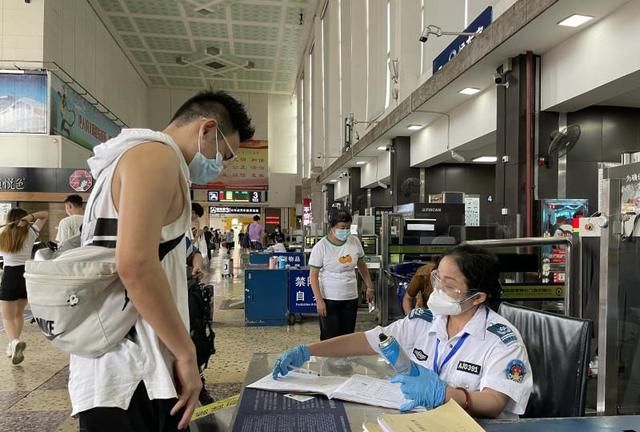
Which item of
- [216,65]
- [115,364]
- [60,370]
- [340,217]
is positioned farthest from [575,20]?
[216,65]

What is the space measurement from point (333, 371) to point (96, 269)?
0.96 metres

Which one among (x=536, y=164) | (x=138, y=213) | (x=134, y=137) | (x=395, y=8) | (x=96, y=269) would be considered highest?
(x=395, y=8)

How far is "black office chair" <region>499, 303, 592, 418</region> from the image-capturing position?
1.48m

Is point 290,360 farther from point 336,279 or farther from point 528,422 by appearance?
point 336,279

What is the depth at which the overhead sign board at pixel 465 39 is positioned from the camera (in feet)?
15.1

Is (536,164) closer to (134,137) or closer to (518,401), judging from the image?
(518,401)

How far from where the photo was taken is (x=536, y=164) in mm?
4543

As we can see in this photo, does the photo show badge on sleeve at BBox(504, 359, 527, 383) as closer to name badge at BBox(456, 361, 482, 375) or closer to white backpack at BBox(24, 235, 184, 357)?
name badge at BBox(456, 361, 482, 375)

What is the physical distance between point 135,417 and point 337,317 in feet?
9.34

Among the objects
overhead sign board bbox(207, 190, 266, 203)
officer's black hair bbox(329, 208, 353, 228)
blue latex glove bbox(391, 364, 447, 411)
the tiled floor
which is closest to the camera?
blue latex glove bbox(391, 364, 447, 411)

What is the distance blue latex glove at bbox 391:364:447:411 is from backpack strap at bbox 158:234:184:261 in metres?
0.76

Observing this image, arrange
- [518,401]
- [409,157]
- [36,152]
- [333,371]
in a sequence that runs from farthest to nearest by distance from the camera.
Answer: [36,152]
[409,157]
[333,371]
[518,401]

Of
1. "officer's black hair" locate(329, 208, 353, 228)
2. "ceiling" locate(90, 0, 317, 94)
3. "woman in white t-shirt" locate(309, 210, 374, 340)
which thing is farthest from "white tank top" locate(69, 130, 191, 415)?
"ceiling" locate(90, 0, 317, 94)

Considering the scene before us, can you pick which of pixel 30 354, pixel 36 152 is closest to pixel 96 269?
pixel 30 354
